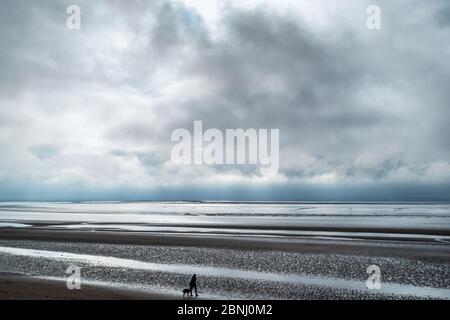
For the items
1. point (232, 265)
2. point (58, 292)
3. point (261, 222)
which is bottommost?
point (261, 222)

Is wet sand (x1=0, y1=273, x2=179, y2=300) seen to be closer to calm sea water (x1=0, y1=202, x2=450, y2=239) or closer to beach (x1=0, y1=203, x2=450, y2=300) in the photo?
beach (x1=0, y1=203, x2=450, y2=300)

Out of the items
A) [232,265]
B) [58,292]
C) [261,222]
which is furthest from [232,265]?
[261,222]

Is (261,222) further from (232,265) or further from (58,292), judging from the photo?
(58,292)

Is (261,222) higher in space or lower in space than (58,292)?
lower

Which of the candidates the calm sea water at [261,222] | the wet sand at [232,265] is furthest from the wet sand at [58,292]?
the calm sea water at [261,222]

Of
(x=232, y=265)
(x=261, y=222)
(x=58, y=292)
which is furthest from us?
(x=261, y=222)

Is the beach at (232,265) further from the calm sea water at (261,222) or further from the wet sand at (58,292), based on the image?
the calm sea water at (261,222)
